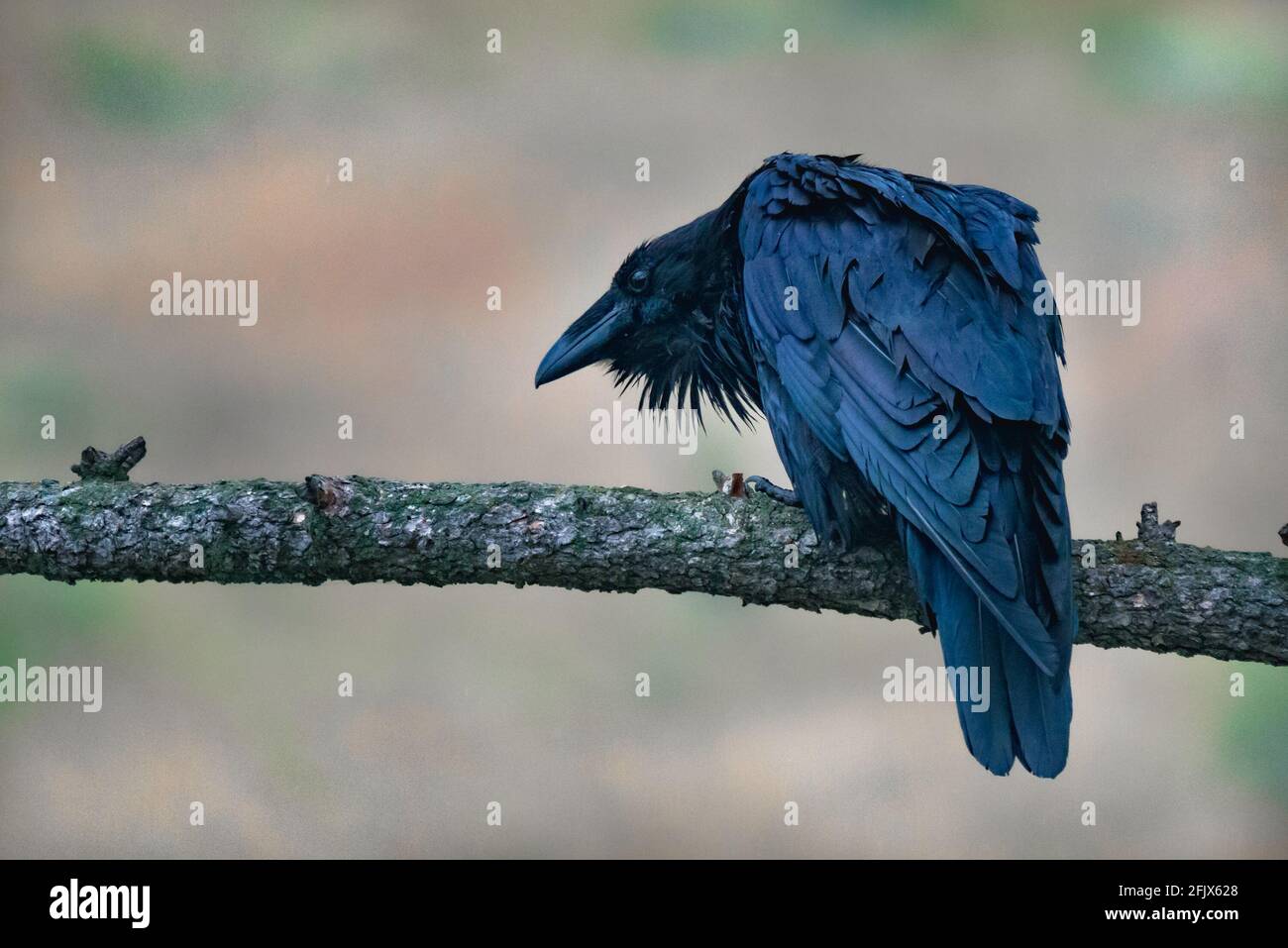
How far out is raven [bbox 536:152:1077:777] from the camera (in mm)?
2434

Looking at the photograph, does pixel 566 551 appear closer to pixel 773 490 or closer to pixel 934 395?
pixel 773 490

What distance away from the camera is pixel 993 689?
2.45 metres

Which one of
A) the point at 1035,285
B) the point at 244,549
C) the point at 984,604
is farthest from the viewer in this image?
the point at 1035,285

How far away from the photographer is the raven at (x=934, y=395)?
7.98 feet

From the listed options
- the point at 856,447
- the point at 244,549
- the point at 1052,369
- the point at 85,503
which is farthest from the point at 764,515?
the point at 85,503

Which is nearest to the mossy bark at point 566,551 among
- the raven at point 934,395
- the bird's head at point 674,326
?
the raven at point 934,395

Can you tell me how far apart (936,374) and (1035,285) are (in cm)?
46

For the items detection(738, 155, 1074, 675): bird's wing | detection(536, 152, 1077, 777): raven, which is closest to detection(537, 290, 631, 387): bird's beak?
detection(536, 152, 1077, 777): raven

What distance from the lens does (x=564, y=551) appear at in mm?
2572

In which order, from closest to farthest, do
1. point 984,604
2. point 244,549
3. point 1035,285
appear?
point 984,604 < point 244,549 < point 1035,285

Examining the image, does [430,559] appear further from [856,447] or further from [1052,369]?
[1052,369]

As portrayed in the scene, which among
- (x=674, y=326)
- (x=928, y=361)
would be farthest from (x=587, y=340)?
(x=928, y=361)

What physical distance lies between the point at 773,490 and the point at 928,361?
45 centimetres

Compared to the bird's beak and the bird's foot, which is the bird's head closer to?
the bird's beak
